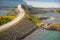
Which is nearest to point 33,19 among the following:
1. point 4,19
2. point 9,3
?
point 9,3

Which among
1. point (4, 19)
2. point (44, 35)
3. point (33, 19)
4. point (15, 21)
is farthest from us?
point (33, 19)

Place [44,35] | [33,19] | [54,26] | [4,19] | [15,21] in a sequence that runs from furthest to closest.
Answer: [33,19]
[54,26]
[44,35]
[15,21]
[4,19]

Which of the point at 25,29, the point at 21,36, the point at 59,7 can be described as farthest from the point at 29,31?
the point at 59,7

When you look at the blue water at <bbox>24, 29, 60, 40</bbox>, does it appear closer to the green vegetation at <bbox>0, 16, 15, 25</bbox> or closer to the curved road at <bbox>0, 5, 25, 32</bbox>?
the curved road at <bbox>0, 5, 25, 32</bbox>

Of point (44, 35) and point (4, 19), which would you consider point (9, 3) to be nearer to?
point (4, 19)

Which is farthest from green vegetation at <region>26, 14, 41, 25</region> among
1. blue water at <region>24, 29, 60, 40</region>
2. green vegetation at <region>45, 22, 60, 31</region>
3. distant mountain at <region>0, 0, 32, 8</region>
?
distant mountain at <region>0, 0, 32, 8</region>

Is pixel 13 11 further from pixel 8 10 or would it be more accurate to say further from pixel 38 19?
pixel 38 19

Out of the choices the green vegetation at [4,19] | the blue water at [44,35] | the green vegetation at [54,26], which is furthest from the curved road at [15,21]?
the green vegetation at [54,26]

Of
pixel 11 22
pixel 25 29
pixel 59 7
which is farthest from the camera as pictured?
pixel 59 7
